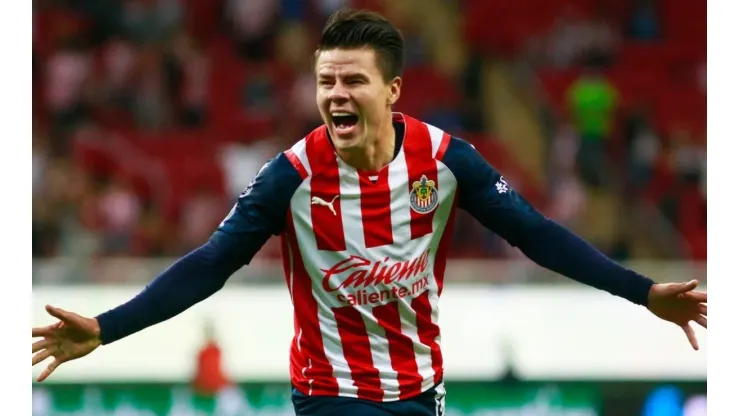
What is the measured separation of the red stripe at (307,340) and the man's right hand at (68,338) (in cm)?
69

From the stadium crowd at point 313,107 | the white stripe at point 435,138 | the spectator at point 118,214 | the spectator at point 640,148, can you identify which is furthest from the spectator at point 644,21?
the white stripe at point 435,138

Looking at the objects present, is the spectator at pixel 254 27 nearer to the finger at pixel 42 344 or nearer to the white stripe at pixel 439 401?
the white stripe at pixel 439 401

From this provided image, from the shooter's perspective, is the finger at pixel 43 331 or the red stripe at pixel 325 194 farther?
the red stripe at pixel 325 194

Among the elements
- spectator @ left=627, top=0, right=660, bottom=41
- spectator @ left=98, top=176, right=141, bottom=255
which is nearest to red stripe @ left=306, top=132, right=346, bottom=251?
spectator @ left=98, top=176, right=141, bottom=255

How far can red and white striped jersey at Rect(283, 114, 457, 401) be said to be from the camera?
4.26 m

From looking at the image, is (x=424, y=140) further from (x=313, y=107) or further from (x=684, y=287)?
(x=313, y=107)

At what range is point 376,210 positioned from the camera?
4344mm

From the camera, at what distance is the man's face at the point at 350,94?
13.6 feet

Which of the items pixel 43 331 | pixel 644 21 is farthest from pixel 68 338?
pixel 644 21

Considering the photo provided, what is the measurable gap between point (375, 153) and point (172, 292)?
829mm
